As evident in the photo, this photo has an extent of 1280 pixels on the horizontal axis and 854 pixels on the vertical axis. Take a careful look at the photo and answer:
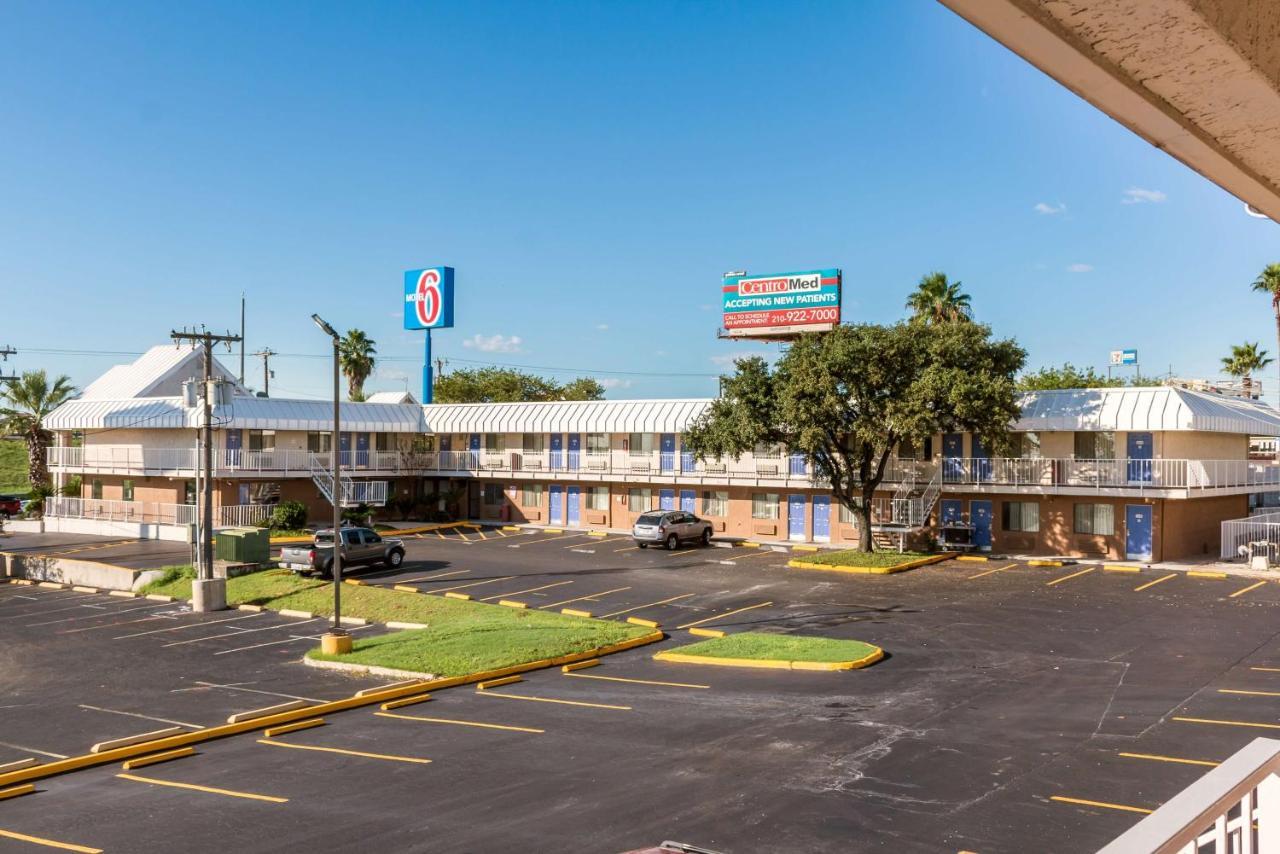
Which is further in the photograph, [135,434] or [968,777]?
[135,434]

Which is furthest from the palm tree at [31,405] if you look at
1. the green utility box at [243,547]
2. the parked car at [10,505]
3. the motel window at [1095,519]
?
the motel window at [1095,519]

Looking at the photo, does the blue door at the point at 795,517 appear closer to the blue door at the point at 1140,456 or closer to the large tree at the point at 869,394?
the large tree at the point at 869,394

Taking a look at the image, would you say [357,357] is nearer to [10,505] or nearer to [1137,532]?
[10,505]

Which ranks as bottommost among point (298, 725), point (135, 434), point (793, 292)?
point (298, 725)

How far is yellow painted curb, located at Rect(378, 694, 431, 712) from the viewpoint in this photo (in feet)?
63.5

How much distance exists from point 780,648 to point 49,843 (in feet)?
51.1

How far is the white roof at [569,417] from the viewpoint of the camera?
51.1 meters

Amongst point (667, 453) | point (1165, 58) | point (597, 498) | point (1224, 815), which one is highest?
point (1165, 58)

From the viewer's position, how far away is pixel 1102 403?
3997cm

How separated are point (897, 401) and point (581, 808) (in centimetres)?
2727

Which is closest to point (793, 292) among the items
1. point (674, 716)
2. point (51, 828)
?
point (674, 716)

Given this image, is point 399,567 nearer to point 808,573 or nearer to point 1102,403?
point 808,573

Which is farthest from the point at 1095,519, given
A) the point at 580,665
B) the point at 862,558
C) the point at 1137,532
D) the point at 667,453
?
the point at 580,665

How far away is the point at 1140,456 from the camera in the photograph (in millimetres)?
39281
